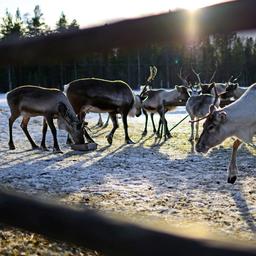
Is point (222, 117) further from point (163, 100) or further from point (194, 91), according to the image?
point (163, 100)

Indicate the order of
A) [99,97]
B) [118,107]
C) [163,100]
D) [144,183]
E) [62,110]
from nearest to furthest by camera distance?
[144,183], [62,110], [99,97], [118,107], [163,100]

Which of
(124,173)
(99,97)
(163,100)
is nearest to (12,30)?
(124,173)

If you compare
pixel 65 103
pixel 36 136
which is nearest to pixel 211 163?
pixel 65 103

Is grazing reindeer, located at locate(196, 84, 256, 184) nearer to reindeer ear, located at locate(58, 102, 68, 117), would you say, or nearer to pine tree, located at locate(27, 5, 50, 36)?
pine tree, located at locate(27, 5, 50, 36)

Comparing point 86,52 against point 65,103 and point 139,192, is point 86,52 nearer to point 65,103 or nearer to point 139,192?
point 139,192

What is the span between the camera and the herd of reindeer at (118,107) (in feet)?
18.4

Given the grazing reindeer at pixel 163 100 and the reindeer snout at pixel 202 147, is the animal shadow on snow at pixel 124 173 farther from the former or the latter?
the grazing reindeer at pixel 163 100

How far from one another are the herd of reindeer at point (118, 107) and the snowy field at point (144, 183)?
20.8 inches

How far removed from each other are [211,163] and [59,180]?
268cm

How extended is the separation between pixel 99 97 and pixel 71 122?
1.54 m

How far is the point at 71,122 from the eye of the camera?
969 cm

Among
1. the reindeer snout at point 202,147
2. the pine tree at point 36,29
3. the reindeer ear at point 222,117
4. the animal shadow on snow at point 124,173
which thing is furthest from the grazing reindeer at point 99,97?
the pine tree at point 36,29

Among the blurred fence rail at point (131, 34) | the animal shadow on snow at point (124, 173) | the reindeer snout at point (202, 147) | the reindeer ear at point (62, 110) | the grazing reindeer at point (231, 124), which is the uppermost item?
the blurred fence rail at point (131, 34)

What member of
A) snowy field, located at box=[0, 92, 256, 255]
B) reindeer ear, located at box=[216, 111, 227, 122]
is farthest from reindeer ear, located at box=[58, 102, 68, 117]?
reindeer ear, located at box=[216, 111, 227, 122]
